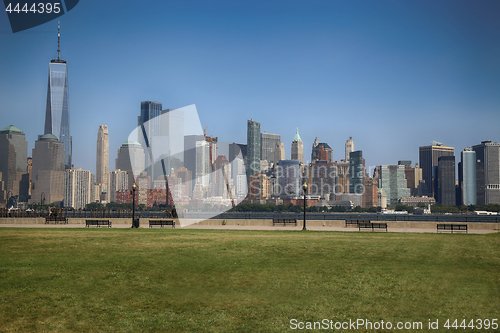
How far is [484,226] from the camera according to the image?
39.3 meters

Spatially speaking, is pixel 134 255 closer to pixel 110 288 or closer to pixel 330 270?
pixel 110 288

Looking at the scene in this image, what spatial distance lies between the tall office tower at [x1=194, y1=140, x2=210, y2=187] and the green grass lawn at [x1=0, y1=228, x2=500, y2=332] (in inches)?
492

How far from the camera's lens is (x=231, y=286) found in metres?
12.9

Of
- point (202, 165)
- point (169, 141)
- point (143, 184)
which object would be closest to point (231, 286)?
point (169, 141)

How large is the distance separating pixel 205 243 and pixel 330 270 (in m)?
8.04

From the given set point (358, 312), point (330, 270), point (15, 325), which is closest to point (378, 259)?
point (330, 270)

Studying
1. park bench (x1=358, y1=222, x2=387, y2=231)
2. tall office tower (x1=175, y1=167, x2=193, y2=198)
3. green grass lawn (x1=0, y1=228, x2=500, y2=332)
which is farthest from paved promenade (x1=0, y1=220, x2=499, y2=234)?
green grass lawn (x1=0, y1=228, x2=500, y2=332)

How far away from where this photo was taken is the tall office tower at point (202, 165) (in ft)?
104

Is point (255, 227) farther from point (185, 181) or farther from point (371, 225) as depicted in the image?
point (371, 225)

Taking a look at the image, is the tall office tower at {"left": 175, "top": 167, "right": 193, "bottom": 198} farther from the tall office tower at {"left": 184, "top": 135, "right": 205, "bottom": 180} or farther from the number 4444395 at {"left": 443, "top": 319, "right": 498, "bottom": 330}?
the number 4444395 at {"left": 443, "top": 319, "right": 498, "bottom": 330}

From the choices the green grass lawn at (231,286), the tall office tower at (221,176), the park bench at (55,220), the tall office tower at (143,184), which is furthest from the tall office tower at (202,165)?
the park bench at (55,220)

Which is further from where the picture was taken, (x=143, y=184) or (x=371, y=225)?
(x=143, y=184)

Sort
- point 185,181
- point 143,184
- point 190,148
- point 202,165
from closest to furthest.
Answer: point 190,148
point 185,181
point 202,165
point 143,184

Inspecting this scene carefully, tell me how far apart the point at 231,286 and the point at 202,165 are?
21.5 m
